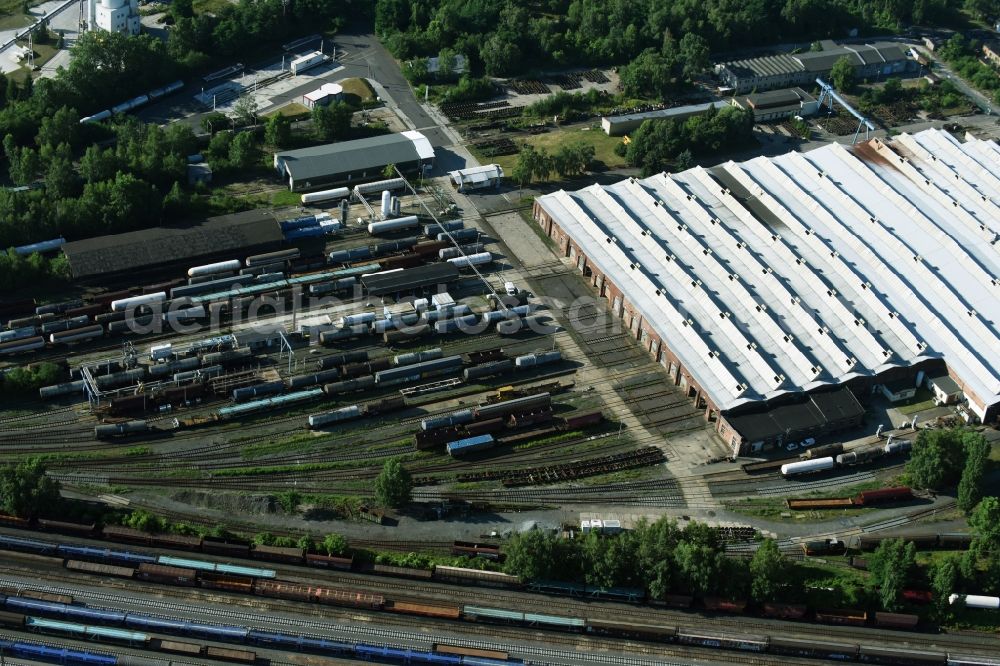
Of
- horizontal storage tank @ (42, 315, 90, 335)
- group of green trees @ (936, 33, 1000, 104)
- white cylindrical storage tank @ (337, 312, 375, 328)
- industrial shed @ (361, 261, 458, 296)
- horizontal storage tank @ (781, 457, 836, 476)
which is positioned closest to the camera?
horizontal storage tank @ (781, 457, 836, 476)

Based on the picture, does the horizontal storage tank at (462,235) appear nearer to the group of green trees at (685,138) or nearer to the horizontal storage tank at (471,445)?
the group of green trees at (685,138)

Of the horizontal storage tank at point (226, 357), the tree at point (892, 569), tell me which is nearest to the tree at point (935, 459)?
the tree at point (892, 569)

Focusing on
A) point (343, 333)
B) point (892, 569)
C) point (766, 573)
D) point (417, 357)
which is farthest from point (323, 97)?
point (892, 569)

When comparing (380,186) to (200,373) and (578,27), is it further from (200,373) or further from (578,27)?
(578,27)

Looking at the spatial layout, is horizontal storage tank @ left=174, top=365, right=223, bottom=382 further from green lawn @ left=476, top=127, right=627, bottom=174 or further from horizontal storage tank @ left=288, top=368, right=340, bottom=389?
green lawn @ left=476, top=127, right=627, bottom=174

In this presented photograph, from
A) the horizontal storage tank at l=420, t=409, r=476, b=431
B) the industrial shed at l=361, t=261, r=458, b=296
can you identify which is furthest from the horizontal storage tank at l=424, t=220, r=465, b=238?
the horizontal storage tank at l=420, t=409, r=476, b=431

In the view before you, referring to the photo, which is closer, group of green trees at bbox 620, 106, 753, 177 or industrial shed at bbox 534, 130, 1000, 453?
industrial shed at bbox 534, 130, 1000, 453
